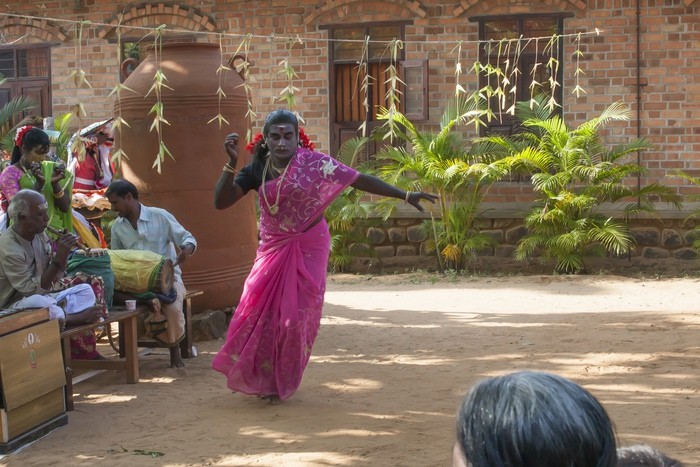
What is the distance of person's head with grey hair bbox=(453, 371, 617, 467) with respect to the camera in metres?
1.31

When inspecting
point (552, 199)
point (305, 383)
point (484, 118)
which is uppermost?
point (484, 118)

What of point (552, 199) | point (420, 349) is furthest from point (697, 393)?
point (552, 199)

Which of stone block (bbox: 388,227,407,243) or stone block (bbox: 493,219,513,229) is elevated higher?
stone block (bbox: 493,219,513,229)

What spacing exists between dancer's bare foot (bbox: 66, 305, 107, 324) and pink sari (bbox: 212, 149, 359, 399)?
0.82 meters

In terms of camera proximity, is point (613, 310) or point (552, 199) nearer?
point (613, 310)

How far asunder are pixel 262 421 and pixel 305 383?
38.8 inches

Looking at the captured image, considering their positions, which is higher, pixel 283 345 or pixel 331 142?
pixel 331 142

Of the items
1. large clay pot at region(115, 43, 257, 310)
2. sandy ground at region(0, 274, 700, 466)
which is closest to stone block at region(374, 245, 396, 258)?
sandy ground at region(0, 274, 700, 466)

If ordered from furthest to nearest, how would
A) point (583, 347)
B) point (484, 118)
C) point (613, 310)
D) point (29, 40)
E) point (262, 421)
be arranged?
point (29, 40) < point (484, 118) < point (613, 310) < point (583, 347) < point (262, 421)

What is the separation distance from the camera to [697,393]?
18.9ft

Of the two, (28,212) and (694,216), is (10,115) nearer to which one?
(28,212)

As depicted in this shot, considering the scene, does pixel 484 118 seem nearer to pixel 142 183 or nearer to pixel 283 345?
pixel 142 183

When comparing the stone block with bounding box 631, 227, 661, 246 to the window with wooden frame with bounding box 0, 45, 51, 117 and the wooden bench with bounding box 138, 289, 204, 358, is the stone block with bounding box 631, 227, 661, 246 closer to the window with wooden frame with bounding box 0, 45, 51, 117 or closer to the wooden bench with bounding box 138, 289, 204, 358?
the wooden bench with bounding box 138, 289, 204, 358

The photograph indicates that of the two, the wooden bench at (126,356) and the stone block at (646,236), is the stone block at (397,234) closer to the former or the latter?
the stone block at (646,236)
